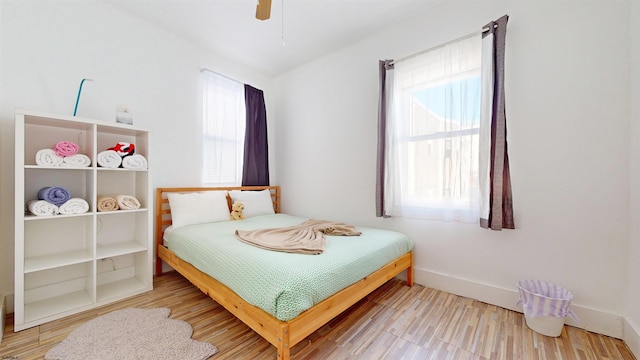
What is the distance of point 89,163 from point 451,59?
3113mm

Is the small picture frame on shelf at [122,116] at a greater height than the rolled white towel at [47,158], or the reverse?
the small picture frame on shelf at [122,116]

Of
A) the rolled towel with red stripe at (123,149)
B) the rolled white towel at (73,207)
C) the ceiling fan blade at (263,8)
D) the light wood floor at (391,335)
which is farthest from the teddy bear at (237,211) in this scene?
the ceiling fan blade at (263,8)

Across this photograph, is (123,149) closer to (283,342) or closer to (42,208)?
(42,208)

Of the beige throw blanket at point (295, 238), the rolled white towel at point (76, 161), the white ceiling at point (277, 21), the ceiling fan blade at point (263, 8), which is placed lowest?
the beige throw blanket at point (295, 238)

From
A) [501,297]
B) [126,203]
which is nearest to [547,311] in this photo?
[501,297]

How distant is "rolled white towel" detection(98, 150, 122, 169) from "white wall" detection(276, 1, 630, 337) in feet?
8.50

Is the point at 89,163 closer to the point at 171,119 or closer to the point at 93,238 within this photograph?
the point at 93,238

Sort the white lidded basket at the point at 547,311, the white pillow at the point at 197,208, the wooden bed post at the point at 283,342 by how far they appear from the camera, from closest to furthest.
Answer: the wooden bed post at the point at 283,342 → the white lidded basket at the point at 547,311 → the white pillow at the point at 197,208

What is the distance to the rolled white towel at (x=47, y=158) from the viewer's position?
172 centimetres

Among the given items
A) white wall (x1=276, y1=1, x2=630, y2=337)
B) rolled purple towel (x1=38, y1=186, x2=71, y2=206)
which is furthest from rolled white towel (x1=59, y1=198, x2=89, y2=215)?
white wall (x1=276, y1=1, x2=630, y2=337)

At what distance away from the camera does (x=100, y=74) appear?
2.27 meters

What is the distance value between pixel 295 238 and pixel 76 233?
193cm

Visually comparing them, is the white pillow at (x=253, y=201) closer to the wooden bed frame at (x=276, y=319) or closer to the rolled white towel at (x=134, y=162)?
the wooden bed frame at (x=276, y=319)

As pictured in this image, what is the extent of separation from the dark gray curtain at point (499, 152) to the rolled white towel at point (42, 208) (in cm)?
325
